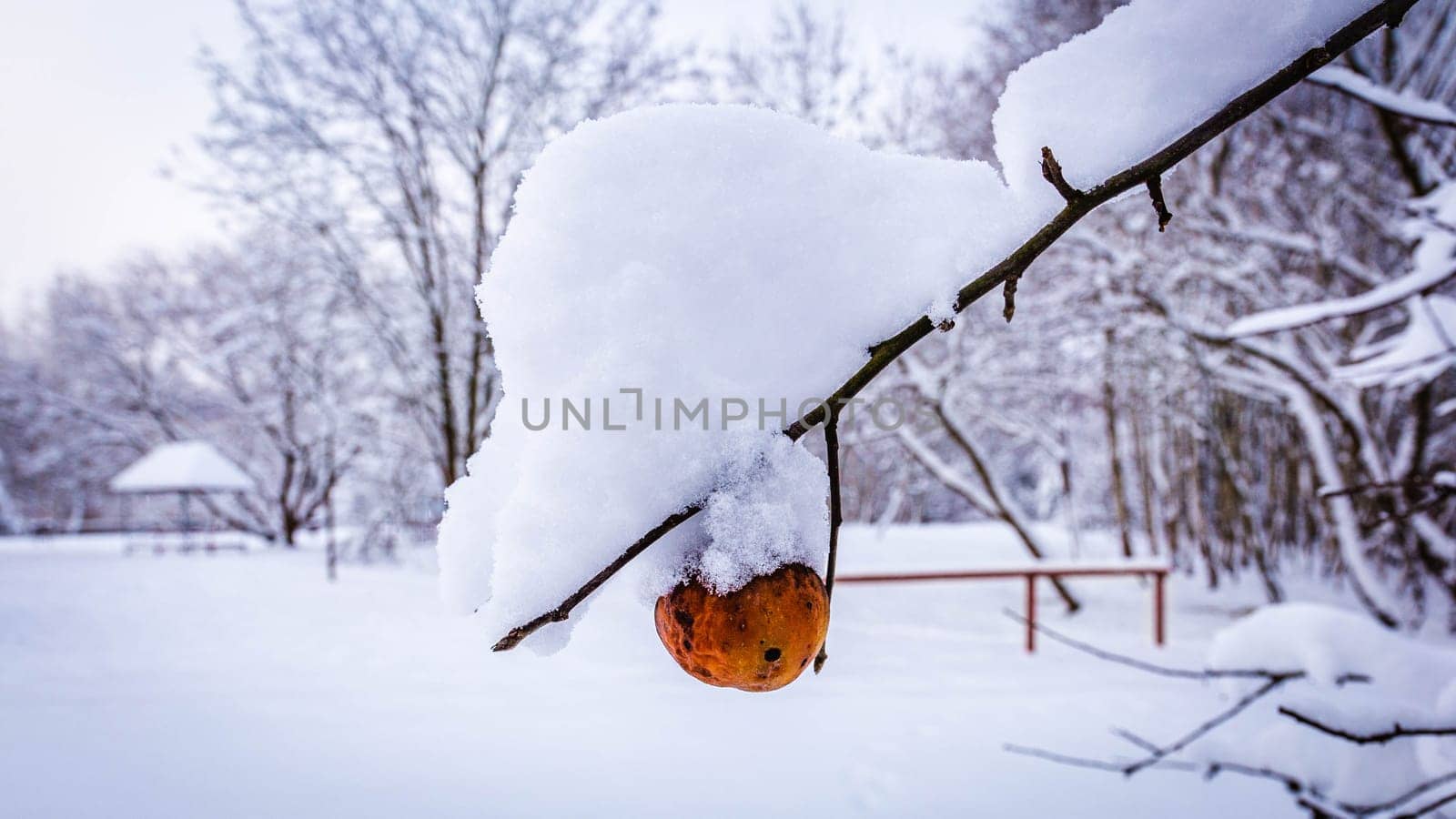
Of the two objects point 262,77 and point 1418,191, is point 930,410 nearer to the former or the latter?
point 1418,191

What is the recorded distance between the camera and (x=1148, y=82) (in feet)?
1.64

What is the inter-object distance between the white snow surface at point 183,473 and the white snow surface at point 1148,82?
14517 millimetres

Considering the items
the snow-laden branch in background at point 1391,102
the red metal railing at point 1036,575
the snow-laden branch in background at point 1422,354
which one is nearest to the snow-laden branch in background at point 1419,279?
the snow-laden branch in background at point 1422,354

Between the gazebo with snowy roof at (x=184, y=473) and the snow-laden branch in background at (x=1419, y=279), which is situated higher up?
the snow-laden branch in background at (x=1419, y=279)

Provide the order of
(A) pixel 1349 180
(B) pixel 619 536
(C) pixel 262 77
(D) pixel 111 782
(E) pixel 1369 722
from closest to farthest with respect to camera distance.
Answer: (B) pixel 619 536 < (E) pixel 1369 722 < (D) pixel 111 782 < (A) pixel 1349 180 < (C) pixel 262 77

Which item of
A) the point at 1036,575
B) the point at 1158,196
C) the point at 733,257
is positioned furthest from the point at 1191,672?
the point at 1036,575

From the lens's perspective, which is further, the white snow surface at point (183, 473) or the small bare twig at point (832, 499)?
the white snow surface at point (183, 473)

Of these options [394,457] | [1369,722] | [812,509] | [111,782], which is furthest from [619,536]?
[394,457]

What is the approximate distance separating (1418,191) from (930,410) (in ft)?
13.3

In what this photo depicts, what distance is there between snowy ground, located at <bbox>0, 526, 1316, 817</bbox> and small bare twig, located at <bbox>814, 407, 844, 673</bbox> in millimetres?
377

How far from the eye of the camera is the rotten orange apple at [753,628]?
0.43m

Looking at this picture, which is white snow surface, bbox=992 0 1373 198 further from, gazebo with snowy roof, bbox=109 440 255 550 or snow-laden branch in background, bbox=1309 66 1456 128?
gazebo with snowy roof, bbox=109 440 255 550

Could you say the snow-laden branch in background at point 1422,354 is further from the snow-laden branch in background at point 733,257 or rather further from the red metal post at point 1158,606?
the red metal post at point 1158,606

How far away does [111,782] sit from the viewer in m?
2.94
